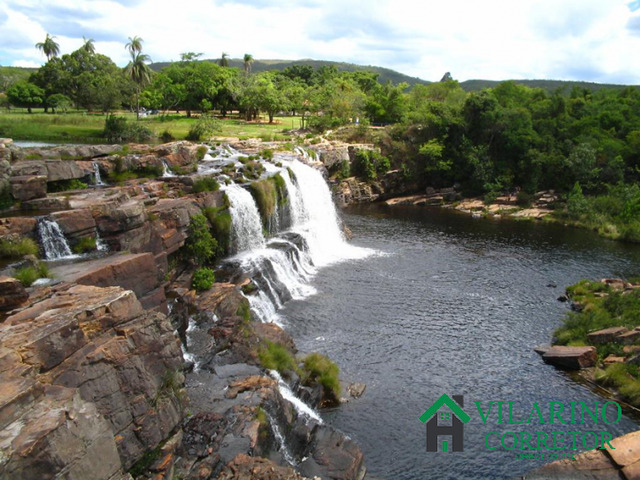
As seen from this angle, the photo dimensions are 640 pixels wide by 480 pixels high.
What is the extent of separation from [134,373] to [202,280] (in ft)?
34.4

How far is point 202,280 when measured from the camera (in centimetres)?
2138

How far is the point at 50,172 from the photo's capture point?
22.3 meters

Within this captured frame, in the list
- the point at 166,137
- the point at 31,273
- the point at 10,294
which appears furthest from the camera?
the point at 166,137

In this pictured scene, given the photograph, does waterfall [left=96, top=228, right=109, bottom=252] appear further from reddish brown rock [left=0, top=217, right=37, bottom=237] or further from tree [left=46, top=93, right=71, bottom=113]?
tree [left=46, top=93, right=71, bottom=113]

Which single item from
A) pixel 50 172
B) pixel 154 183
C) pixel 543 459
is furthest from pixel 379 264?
pixel 50 172

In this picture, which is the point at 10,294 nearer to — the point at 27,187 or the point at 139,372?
the point at 139,372

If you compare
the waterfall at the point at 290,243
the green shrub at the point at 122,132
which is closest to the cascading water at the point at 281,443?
the waterfall at the point at 290,243

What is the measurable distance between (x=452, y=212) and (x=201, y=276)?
1277 inches

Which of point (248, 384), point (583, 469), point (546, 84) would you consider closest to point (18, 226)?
point (248, 384)

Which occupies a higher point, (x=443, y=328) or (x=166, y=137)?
(x=166, y=137)

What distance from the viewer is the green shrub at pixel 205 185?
25.2 m

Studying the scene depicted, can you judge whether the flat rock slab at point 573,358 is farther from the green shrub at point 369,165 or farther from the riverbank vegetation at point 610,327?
the green shrub at point 369,165

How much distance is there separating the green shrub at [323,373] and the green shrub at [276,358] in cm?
53

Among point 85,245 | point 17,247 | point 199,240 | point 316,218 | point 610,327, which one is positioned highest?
point 17,247
